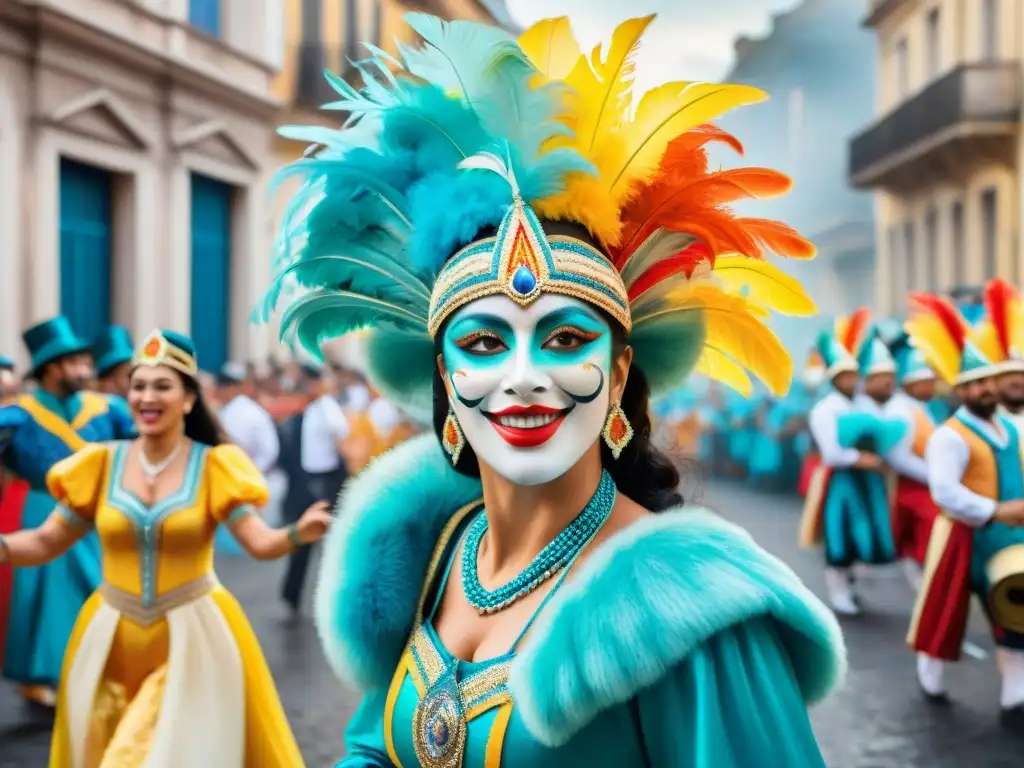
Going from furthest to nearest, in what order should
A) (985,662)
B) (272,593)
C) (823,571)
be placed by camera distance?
(823,571), (272,593), (985,662)

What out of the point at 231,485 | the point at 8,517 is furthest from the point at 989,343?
the point at 8,517

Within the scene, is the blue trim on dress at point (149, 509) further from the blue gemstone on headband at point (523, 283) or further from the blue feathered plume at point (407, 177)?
the blue gemstone on headband at point (523, 283)

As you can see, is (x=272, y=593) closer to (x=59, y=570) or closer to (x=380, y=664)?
(x=59, y=570)

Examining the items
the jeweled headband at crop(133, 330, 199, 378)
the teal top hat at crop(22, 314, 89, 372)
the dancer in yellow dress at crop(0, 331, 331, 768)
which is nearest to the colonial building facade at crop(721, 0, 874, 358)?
the teal top hat at crop(22, 314, 89, 372)

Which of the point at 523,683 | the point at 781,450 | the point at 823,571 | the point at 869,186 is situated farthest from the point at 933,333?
the point at 869,186

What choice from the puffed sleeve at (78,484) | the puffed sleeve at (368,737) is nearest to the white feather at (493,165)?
the puffed sleeve at (368,737)

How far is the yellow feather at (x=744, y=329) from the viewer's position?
2146 millimetres

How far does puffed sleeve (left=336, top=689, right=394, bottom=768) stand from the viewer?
217 centimetres

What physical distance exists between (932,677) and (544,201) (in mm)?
5230

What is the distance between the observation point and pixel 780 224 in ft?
6.80

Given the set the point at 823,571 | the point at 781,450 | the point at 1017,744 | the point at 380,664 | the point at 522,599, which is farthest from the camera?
the point at 781,450

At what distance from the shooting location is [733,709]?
1676 mm

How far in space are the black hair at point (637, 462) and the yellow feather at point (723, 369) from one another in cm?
14

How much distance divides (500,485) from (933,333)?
4.86 metres
